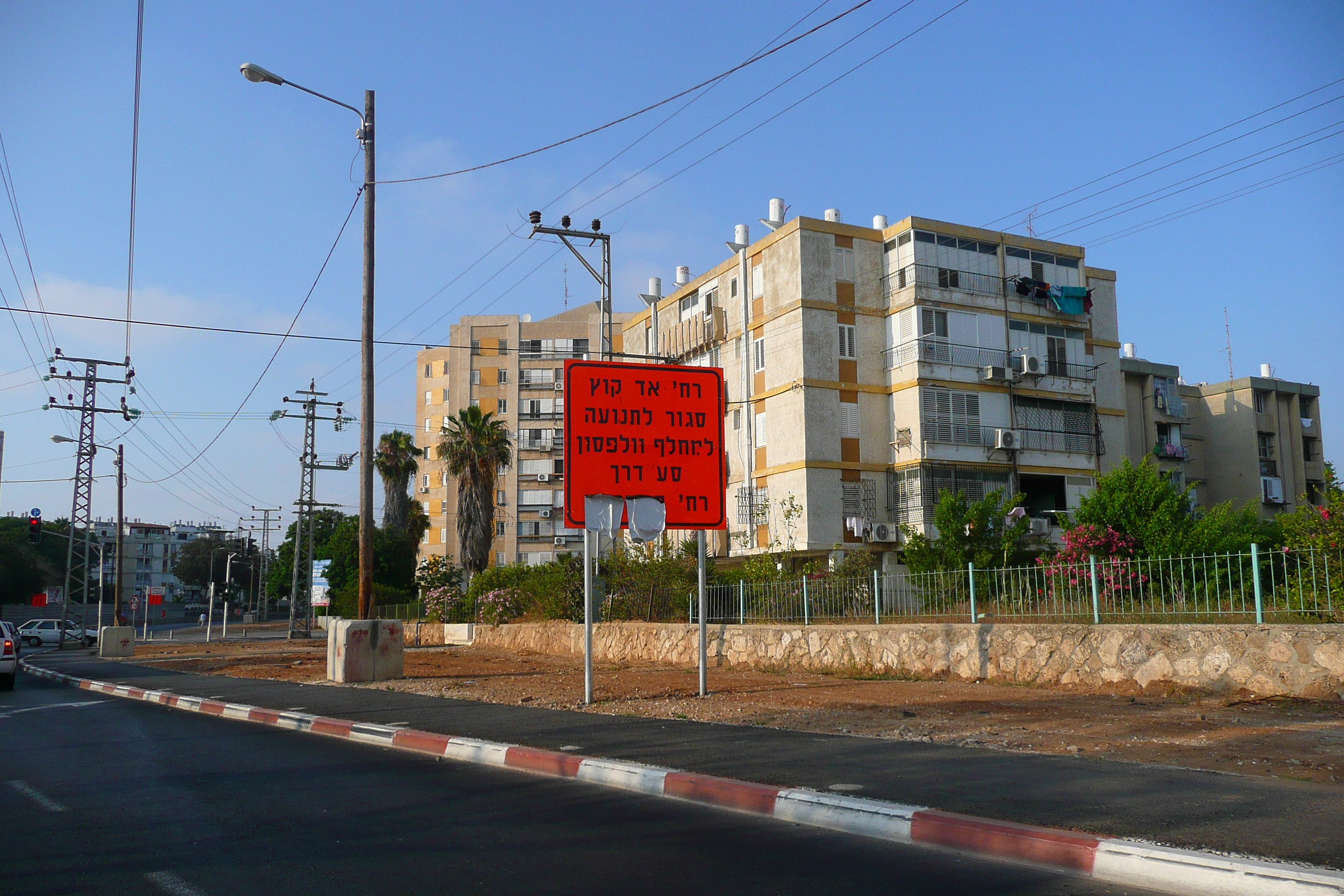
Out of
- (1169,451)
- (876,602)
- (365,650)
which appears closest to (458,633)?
(365,650)

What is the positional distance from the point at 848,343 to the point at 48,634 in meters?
47.0

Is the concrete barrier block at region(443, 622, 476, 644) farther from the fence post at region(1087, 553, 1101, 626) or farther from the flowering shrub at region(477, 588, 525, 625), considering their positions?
the fence post at region(1087, 553, 1101, 626)

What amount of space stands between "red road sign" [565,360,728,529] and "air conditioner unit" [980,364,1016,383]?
2389 centimetres

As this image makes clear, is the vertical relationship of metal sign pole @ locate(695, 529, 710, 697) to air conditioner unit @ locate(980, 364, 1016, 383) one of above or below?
below

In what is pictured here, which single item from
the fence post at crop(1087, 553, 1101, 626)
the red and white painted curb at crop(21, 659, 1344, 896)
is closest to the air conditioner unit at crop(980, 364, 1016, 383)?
the fence post at crop(1087, 553, 1101, 626)

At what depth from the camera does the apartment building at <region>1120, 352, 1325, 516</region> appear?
156 ft

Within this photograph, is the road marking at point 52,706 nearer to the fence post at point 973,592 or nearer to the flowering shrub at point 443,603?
the fence post at point 973,592

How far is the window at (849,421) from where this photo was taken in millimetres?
35031

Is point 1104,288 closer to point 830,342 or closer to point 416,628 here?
point 830,342

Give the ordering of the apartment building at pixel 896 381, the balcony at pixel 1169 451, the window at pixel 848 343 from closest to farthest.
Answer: the apartment building at pixel 896 381
the window at pixel 848 343
the balcony at pixel 1169 451

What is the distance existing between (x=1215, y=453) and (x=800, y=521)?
29779mm

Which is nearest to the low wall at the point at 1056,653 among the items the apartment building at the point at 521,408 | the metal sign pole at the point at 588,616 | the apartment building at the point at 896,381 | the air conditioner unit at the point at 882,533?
the metal sign pole at the point at 588,616

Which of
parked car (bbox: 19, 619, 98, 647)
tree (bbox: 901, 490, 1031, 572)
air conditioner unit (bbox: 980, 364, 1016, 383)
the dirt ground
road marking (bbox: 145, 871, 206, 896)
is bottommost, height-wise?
parked car (bbox: 19, 619, 98, 647)

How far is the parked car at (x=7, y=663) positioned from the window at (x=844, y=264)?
87.8ft
